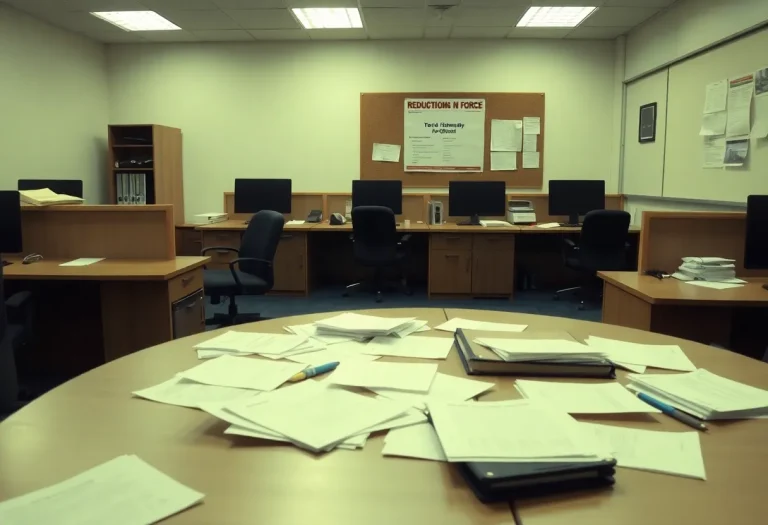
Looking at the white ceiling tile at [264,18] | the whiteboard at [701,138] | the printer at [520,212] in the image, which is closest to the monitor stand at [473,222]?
the printer at [520,212]

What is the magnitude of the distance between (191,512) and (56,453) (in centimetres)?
32

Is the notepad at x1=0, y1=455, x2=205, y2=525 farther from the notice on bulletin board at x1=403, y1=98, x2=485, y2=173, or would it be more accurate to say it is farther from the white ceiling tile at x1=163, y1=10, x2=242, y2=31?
the notice on bulletin board at x1=403, y1=98, x2=485, y2=173

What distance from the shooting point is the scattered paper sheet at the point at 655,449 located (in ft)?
2.92

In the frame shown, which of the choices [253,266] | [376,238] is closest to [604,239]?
[376,238]

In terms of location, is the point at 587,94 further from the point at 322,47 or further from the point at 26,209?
the point at 26,209

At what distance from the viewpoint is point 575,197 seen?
5.80 metres

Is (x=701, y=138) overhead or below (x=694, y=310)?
overhead

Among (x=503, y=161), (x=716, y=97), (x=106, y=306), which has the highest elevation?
(x=716, y=97)

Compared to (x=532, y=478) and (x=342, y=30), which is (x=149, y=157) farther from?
(x=532, y=478)

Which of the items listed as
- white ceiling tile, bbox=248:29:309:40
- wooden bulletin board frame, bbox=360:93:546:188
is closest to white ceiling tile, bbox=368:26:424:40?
wooden bulletin board frame, bbox=360:93:546:188

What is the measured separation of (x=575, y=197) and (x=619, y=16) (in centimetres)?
169

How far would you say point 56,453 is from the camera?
37.0 inches

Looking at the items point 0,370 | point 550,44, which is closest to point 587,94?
point 550,44

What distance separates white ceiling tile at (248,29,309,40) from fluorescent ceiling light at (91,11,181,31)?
2.58 feet
